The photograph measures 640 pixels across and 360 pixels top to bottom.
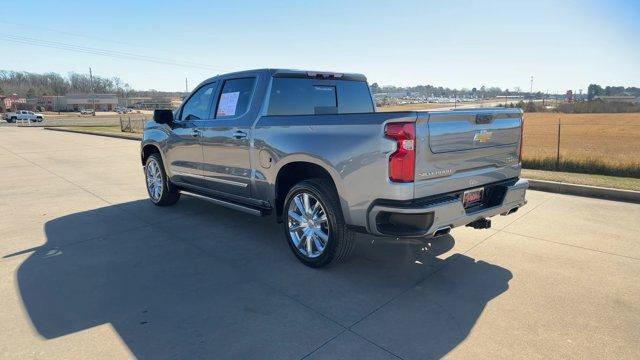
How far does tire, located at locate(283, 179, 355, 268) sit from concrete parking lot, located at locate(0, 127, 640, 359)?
0.18 metres

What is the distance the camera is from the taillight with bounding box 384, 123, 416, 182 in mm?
3326

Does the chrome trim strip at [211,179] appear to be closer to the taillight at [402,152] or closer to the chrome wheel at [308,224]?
the chrome wheel at [308,224]

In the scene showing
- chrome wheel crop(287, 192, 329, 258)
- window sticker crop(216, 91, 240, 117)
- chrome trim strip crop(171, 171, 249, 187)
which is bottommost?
chrome wheel crop(287, 192, 329, 258)

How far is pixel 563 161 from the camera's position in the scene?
396 inches

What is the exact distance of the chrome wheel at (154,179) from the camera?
678 centimetres

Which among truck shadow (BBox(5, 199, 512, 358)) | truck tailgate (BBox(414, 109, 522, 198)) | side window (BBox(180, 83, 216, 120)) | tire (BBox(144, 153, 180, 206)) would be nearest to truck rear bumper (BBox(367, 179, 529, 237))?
truck tailgate (BBox(414, 109, 522, 198))

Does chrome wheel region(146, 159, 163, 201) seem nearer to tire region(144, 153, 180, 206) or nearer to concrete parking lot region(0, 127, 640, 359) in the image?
tire region(144, 153, 180, 206)

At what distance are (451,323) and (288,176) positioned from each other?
219 centimetres

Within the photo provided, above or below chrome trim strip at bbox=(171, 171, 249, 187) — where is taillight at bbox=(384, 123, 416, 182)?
above

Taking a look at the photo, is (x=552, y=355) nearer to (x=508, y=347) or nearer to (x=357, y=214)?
(x=508, y=347)

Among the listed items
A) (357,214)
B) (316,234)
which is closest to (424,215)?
(357,214)

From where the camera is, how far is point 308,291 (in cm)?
372

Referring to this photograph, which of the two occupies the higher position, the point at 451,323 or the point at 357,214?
the point at 357,214

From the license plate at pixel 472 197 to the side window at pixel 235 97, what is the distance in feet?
8.46
